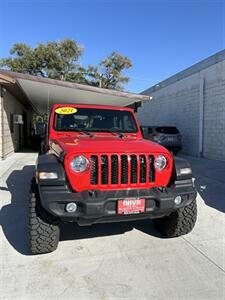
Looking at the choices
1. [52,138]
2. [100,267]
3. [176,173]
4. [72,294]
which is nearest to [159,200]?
[176,173]

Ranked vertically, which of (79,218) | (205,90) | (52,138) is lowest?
(79,218)

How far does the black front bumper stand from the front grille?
0.13 m

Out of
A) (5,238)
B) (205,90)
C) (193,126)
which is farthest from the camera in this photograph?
(193,126)

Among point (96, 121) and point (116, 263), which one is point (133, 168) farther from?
point (96, 121)

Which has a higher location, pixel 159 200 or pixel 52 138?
pixel 52 138

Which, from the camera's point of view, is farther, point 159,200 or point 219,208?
point 219,208

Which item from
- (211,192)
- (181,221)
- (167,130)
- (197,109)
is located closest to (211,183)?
(211,192)

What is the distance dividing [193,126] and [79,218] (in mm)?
12704

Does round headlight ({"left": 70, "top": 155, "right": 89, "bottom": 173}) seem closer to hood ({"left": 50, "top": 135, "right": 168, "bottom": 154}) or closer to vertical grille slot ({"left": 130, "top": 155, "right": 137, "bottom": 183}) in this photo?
hood ({"left": 50, "top": 135, "right": 168, "bottom": 154})

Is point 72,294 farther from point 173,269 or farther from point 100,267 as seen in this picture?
point 173,269

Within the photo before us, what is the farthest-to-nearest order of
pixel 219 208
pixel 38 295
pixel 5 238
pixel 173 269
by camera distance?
pixel 219 208, pixel 5 238, pixel 173 269, pixel 38 295

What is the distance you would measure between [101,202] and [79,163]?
513 mm

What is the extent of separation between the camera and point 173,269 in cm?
352

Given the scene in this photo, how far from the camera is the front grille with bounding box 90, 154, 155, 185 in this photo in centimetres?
365
